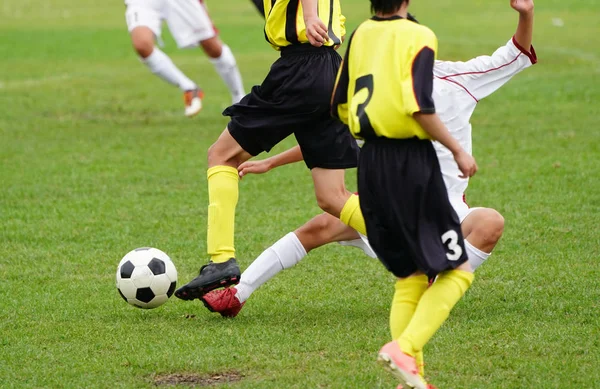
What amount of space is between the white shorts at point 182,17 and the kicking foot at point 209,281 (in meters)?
6.37

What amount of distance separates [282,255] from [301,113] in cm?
71

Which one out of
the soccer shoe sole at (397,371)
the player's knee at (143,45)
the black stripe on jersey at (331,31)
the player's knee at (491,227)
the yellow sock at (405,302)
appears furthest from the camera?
the player's knee at (143,45)

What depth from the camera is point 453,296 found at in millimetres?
3854

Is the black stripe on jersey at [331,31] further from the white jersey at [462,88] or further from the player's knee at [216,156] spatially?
the player's knee at [216,156]

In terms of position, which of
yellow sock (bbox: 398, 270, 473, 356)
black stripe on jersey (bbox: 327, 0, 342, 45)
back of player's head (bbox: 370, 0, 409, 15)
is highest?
back of player's head (bbox: 370, 0, 409, 15)

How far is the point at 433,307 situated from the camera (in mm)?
3828

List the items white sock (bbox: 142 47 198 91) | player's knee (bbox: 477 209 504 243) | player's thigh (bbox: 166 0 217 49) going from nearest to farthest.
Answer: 1. player's knee (bbox: 477 209 504 243)
2. white sock (bbox: 142 47 198 91)
3. player's thigh (bbox: 166 0 217 49)

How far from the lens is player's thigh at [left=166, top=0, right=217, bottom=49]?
36.3ft

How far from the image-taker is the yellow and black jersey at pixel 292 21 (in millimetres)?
5059

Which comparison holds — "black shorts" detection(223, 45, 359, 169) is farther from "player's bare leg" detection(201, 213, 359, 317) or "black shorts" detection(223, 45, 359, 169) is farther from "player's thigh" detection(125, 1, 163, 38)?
"player's thigh" detection(125, 1, 163, 38)

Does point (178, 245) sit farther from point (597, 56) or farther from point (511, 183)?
point (597, 56)

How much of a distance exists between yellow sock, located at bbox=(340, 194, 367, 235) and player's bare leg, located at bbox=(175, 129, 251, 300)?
1.82 ft

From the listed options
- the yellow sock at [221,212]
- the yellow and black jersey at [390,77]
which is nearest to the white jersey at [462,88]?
the yellow sock at [221,212]

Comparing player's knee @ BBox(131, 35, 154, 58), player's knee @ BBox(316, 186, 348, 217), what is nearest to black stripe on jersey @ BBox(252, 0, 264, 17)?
player's knee @ BBox(316, 186, 348, 217)
